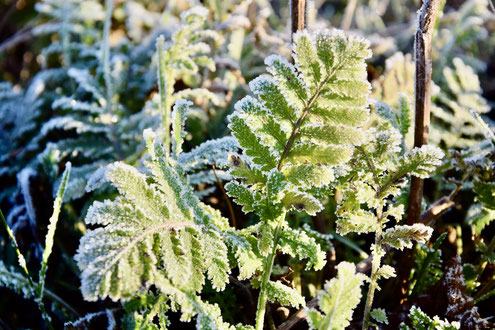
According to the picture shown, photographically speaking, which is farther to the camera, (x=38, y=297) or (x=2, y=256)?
(x=2, y=256)

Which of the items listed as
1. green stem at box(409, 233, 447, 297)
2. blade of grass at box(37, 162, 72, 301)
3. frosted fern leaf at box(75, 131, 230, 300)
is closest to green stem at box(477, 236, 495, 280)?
green stem at box(409, 233, 447, 297)

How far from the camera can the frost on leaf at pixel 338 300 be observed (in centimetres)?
77

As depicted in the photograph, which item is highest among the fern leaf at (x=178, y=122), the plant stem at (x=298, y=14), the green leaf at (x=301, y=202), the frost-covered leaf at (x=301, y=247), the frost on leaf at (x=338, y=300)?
the plant stem at (x=298, y=14)

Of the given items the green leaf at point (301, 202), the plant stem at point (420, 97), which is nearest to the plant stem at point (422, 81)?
the plant stem at point (420, 97)

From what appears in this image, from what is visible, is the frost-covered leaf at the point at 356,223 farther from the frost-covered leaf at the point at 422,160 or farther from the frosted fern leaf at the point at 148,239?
the frosted fern leaf at the point at 148,239

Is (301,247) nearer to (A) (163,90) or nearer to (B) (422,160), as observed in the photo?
(B) (422,160)

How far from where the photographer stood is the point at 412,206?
3.55 ft

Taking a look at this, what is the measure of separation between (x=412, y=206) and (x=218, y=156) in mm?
492

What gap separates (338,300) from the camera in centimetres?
77

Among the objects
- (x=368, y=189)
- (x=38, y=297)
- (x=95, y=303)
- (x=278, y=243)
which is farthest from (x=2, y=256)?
(x=368, y=189)

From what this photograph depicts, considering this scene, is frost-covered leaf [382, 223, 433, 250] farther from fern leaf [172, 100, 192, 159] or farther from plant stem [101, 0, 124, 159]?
plant stem [101, 0, 124, 159]

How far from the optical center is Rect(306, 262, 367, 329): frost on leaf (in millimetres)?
766

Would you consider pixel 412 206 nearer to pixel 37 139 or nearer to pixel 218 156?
pixel 218 156

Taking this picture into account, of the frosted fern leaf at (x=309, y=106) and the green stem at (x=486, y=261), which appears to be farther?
the green stem at (x=486, y=261)
